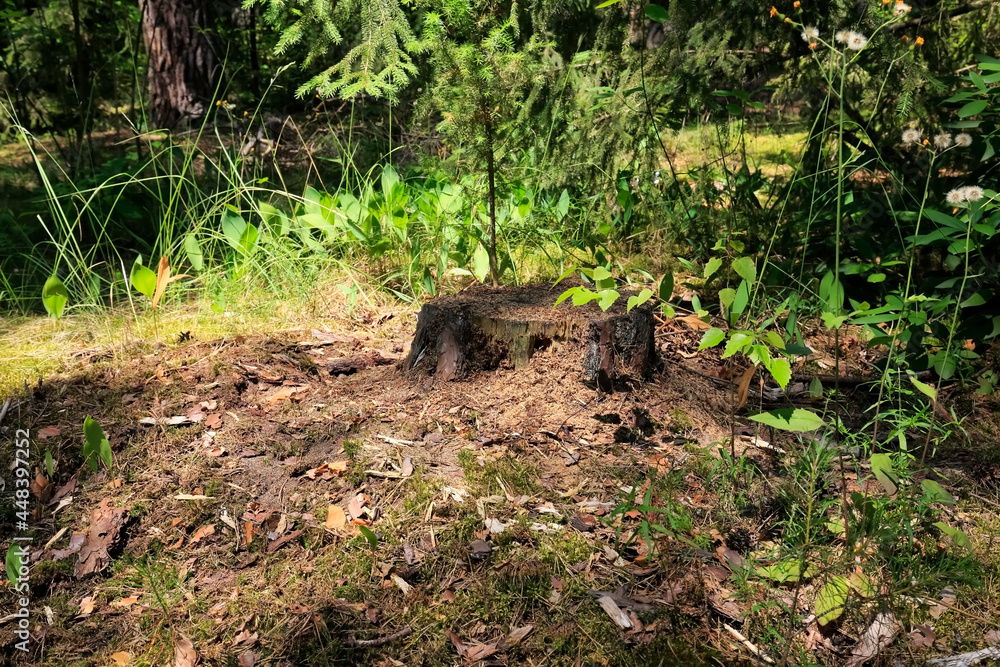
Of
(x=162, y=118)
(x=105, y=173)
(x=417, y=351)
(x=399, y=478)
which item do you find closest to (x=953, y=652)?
(x=399, y=478)

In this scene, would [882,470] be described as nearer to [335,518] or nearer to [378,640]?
[378,640]

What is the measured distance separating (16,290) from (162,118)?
261cm

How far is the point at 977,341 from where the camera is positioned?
279 centimetres

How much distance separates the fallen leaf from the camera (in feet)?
6.27

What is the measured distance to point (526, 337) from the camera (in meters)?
2.79

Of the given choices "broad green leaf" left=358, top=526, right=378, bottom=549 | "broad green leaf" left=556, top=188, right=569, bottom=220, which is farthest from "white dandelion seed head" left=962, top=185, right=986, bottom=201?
"broad green leaf" left=556, top=188, right=569, bottom=220

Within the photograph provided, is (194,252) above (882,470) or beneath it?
above

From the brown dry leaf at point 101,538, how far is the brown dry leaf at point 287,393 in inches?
26.5

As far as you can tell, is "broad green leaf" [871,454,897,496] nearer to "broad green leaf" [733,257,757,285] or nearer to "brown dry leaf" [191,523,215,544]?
"broad green leaf" [733,257,757,285]

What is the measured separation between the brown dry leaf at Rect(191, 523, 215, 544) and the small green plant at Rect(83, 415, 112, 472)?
400mm

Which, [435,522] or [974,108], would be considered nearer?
[435,522]

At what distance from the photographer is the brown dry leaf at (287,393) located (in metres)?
2.85

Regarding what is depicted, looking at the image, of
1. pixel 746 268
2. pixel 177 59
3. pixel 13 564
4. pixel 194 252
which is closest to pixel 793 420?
pixel 746 268

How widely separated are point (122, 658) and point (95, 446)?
698 mm
